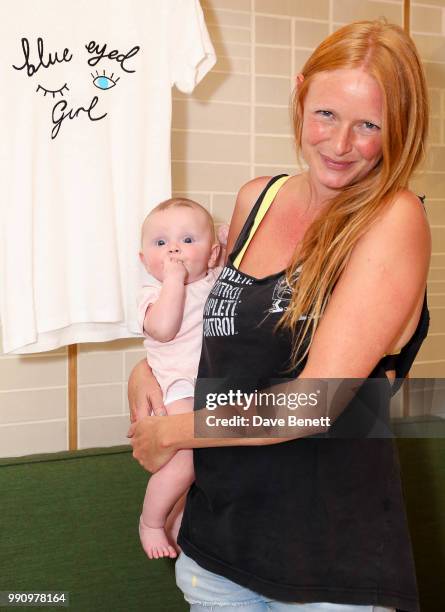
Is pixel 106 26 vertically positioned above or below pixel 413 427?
above

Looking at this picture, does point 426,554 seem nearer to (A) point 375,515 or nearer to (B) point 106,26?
(A) point 375,515

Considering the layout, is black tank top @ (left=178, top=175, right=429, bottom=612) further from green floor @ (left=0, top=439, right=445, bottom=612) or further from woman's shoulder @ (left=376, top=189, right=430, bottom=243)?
green floor @ (left=0, top=439, right=445, bottom=612)

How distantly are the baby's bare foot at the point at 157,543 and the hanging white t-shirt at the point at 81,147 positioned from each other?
0.57m

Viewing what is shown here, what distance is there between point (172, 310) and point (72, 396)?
2.32 ft

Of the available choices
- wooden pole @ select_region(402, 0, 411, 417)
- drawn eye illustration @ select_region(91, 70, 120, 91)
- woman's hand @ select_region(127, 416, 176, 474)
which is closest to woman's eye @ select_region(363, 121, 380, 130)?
woman's hand @ select_region(127, 416, 176, 474)

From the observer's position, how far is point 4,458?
6.33 feet

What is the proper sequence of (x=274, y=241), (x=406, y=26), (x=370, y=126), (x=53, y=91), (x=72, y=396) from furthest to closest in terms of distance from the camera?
(x=406, y=26) < (x=72, y=396) < (x=53, y=91) < (x=274, y=241) < (x=370, y=126)

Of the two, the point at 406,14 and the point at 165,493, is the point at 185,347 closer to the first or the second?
the point at 165,493

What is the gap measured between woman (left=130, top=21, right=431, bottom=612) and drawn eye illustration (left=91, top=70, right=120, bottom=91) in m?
0.72

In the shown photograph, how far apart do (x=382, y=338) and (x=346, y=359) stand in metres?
0.06

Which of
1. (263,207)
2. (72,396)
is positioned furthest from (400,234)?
(72,396)

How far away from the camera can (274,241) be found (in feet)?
4.28

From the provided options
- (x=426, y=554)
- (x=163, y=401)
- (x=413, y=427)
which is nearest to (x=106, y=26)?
(x=163, y=401)

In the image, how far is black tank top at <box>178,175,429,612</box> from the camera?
118cm
